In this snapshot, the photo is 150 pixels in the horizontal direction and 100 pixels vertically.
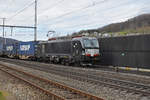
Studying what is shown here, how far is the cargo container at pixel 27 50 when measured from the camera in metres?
33.0

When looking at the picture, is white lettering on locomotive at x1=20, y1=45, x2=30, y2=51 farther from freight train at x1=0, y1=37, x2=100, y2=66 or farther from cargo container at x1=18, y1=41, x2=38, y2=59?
freight train at x1=0, y1=37, x2=100, y2=66

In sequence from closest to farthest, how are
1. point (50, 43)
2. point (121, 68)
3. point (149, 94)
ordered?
point (149, 94), point (121, 68), point (50, 43)

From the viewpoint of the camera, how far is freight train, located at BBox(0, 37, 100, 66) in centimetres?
2178

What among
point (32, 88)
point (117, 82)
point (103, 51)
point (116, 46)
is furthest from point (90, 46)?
point (32, 88)

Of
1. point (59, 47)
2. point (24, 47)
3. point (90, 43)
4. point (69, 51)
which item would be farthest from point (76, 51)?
point (24, 47)

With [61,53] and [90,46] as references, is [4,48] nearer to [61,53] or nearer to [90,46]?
[61,53]

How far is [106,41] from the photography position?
21703mm

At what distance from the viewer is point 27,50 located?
116 ft

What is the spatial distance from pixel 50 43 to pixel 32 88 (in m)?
17.7

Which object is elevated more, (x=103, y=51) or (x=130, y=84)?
(x=103, y=51)

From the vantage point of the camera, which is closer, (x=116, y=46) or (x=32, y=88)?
(x=32, y=88)

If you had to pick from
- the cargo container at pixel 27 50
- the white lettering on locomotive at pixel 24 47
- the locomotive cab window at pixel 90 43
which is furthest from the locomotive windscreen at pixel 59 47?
the white lettering on locomotive at pixel 24 47

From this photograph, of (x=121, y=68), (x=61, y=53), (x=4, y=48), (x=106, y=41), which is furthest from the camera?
(x=4, y=48)

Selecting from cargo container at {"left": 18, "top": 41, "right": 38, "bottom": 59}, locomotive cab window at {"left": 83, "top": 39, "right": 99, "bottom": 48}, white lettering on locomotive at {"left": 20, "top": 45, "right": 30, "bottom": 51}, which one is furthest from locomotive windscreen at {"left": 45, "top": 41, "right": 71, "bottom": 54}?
white lettering on locomotive at {"left": 20, "top": 45, "right": 30, "bottom": 51}
